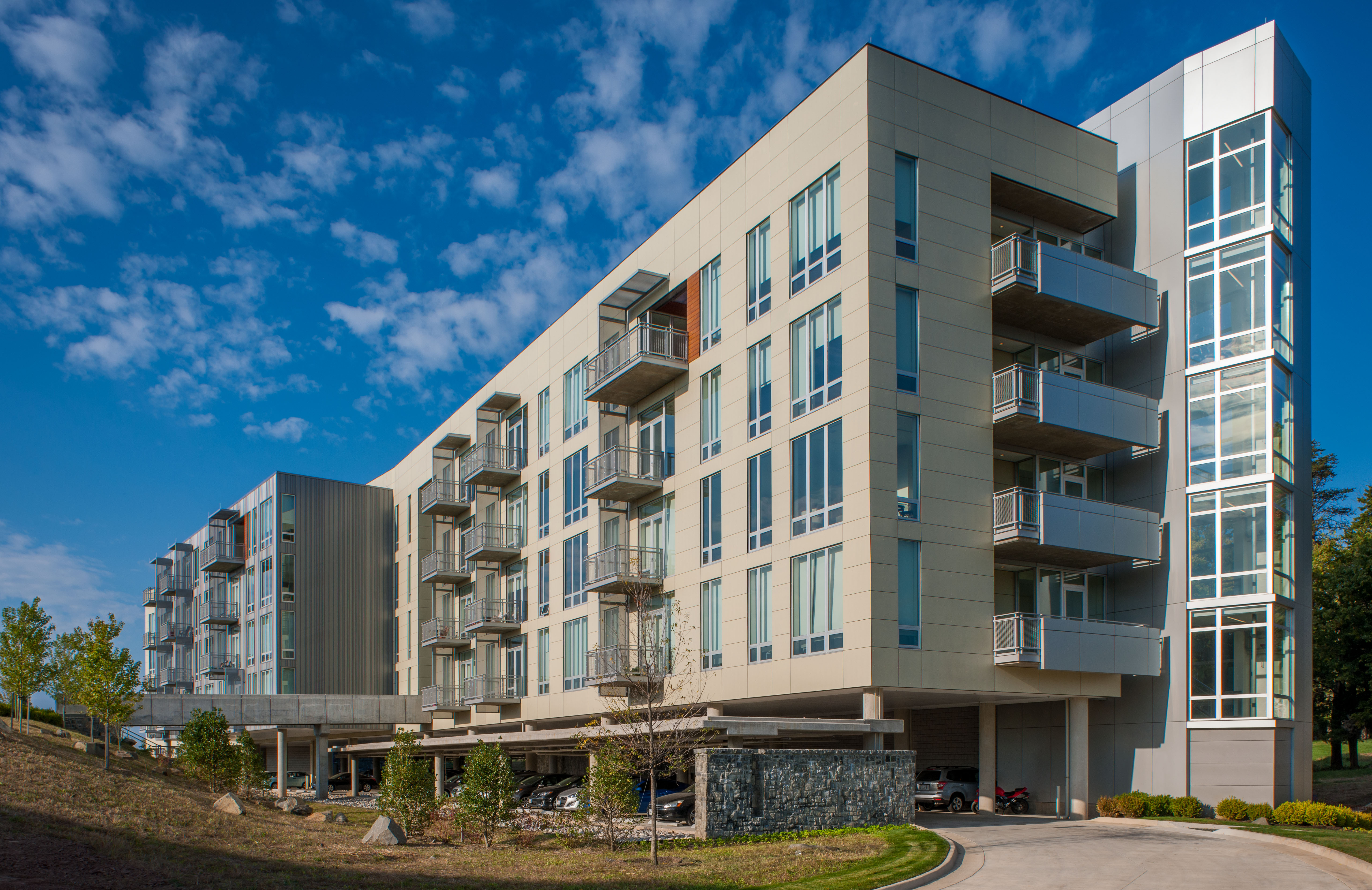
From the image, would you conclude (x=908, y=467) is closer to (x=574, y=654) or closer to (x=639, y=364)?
(x=639, y=364)

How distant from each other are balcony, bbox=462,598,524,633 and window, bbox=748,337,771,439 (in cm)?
1968

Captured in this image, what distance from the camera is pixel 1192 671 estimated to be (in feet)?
99.1

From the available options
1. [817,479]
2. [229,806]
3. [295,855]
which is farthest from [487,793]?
[817,479]

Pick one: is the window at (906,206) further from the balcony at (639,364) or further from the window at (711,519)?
the balcony at (639,364)

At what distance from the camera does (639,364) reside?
3575cm

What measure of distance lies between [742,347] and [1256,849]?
62.2 feet

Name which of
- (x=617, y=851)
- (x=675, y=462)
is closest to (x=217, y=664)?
(x=675, y=462)

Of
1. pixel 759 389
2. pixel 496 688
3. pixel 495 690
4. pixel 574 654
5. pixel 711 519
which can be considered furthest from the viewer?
pixel 496 688

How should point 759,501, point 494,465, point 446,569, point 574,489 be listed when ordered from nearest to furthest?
point 759,501, point 574,489, point 494,465, point 446,569

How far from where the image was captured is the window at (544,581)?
45.5 m

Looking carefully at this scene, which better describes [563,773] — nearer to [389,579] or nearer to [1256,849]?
[389,579]

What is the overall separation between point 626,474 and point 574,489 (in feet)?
23.0

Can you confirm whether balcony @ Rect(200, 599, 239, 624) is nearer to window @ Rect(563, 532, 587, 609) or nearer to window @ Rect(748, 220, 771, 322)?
window @ Rect(563, 532, 587, 609)

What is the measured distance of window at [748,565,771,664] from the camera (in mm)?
31078
